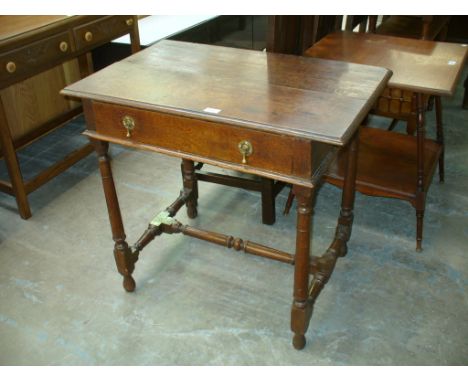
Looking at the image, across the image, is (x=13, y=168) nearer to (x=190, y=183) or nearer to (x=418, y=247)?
(x=190, y=183)

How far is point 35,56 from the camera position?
2.47 m

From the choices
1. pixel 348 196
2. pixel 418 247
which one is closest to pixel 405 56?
pixel 348 196

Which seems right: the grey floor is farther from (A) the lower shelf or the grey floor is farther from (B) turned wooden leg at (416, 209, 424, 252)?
(A) the lower shelf

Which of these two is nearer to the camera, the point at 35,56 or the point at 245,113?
the point at 245,113

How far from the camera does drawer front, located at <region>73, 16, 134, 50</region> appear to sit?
275 cm

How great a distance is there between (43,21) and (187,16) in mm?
1461

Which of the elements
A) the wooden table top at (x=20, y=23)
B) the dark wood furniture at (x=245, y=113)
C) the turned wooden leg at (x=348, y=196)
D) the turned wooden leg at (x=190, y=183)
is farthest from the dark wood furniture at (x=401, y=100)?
the wooden table top at (x=20, y=23)

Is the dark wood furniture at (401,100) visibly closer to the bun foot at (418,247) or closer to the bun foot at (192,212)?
the bun foot at (418,247)

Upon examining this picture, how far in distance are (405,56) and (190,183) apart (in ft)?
4.00

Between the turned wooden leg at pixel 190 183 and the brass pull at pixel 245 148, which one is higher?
the brass pull at pixel 245 148

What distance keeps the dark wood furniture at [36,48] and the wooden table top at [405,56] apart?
48.8 inches

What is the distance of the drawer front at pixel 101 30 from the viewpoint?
275cm

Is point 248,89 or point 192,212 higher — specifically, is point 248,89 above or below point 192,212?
above

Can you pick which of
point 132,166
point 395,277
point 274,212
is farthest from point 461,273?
point 132,166
